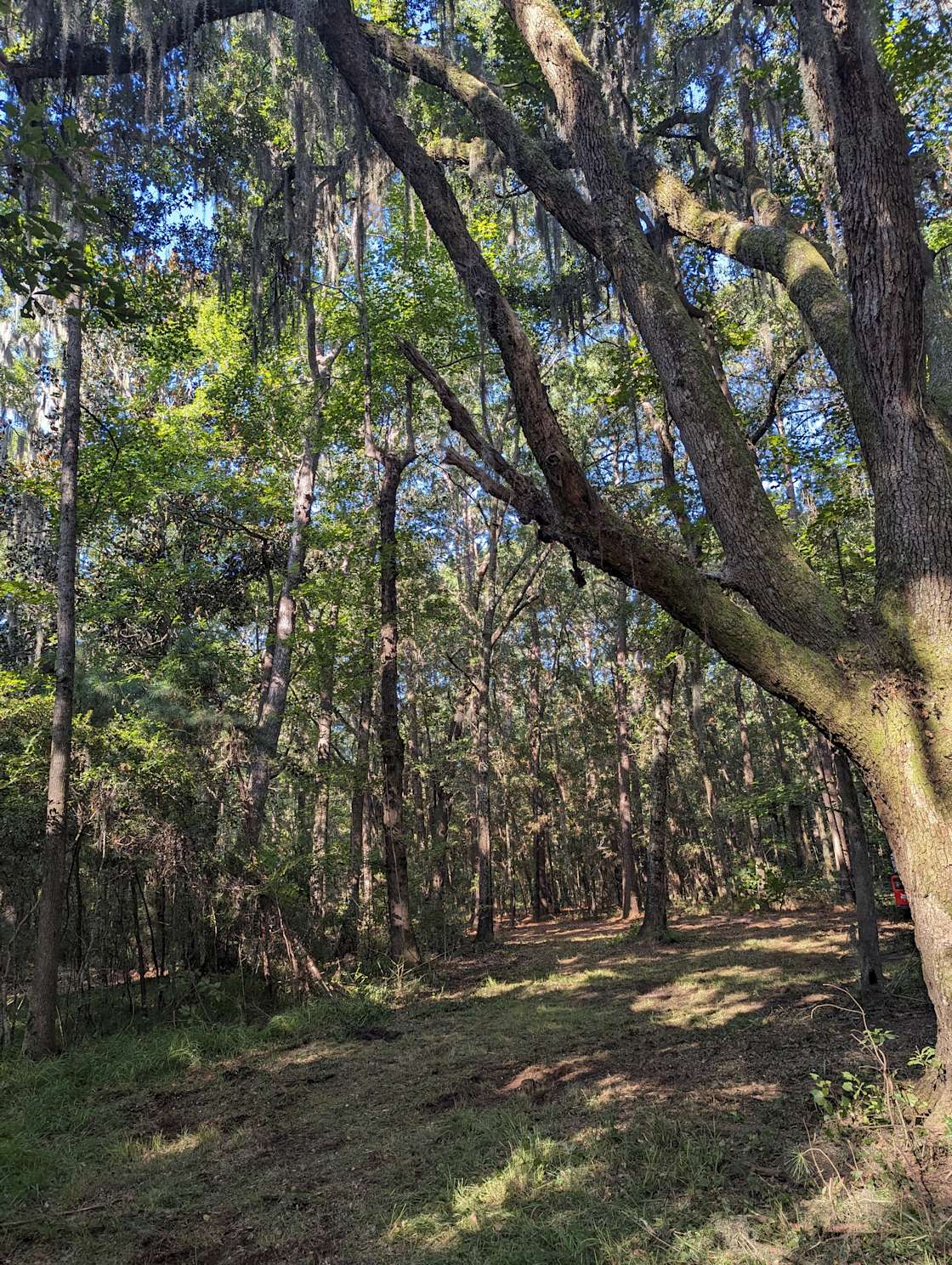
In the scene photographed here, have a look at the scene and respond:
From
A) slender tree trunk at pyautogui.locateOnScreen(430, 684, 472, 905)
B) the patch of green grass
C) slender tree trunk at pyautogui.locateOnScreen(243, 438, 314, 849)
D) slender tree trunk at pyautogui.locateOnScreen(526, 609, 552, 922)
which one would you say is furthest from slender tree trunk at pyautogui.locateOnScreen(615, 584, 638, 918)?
the patch of green grass

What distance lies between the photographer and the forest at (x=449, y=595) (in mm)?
3826

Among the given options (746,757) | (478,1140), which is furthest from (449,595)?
(478,1140)

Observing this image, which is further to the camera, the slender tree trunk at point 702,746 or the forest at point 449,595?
the slender tree trunk at point 702,746

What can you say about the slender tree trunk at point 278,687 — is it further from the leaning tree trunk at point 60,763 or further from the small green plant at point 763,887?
the small green plant at point 763,887

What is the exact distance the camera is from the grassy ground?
3.32 metres

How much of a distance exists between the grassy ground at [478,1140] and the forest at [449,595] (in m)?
0.04

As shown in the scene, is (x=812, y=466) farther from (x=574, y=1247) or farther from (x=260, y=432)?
(x=260, y=432)

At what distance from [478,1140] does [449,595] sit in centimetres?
1526

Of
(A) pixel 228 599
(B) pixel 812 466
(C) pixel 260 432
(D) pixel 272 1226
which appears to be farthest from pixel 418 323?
(D) pixel 272 1226

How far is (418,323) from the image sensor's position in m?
13.9

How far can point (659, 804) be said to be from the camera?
508 inches

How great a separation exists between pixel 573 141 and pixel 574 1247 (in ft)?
19.9

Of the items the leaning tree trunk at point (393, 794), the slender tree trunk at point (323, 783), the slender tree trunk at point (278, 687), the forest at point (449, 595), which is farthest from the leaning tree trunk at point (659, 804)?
the slender tree trunk at point (278, 687)

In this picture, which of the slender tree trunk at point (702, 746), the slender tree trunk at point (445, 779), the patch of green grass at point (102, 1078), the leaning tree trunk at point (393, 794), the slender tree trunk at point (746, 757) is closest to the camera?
the patch of green grass at point (102, 1078)
